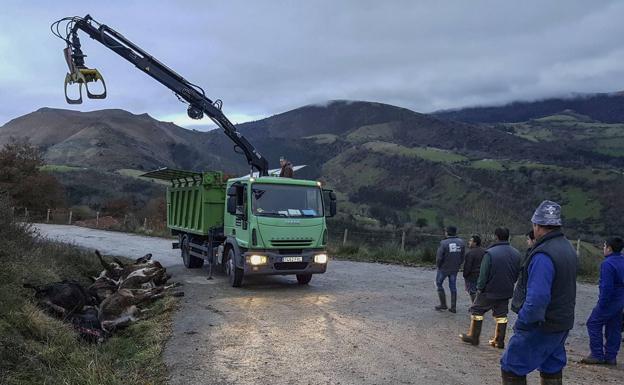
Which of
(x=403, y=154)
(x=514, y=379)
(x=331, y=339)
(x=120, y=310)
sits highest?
(x=403, y=154)

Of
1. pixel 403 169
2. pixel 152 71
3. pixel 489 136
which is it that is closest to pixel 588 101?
pixel 489 136

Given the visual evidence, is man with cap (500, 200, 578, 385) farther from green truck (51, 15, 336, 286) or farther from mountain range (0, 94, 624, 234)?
mountain range (0, 94, 624, 234)

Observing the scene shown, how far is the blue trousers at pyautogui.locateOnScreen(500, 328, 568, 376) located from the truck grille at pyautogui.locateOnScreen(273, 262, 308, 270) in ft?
26.7

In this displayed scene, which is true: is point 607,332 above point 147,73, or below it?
below

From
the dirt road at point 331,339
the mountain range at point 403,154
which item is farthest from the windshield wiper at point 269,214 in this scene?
the mountain range at point 403,154

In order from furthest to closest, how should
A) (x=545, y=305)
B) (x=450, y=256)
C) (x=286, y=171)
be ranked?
1. (x=286, y=171)
2. (x=450, y=256)
3. (x=545, y=305)

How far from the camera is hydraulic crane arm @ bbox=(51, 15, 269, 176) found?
1352cm

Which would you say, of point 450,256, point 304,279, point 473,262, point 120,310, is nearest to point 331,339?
point 473,262

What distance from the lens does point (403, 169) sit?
86250 millimetres

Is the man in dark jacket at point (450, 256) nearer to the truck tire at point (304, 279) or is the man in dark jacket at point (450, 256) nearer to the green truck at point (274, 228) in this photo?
the green truck at point (274, 228)

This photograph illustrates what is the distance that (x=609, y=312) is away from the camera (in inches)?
281

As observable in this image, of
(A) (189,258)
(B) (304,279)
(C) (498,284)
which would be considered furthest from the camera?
(A) (189,258)

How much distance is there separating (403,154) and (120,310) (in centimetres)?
8384

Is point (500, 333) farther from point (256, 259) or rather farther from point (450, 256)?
point (256, 259)
